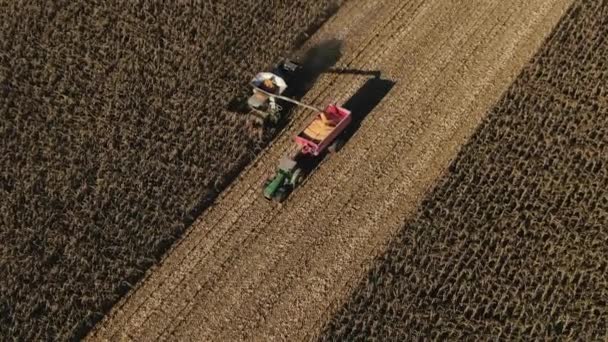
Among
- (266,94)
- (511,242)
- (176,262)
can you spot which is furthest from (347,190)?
(176,262)

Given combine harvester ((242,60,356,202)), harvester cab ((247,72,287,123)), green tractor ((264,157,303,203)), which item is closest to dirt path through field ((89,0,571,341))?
green tractor ((264,157,303,203))

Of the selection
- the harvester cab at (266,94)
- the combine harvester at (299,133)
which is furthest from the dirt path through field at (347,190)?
the harvester cab at (266,94)

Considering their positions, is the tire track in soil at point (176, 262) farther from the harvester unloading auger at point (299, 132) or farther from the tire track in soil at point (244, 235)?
the harvester unloading auger at point (299, 132)

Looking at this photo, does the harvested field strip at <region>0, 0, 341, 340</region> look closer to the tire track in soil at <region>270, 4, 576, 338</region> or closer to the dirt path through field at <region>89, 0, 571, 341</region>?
the dirt path through field at <region>89, 0, 571, 341</region>

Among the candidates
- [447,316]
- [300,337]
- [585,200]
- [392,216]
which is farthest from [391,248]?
[585,200]

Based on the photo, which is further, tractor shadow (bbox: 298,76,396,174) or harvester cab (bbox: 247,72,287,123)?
harvester cab (bbox: 247,72,287,123)

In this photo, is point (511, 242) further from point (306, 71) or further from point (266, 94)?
point (306, 71)
